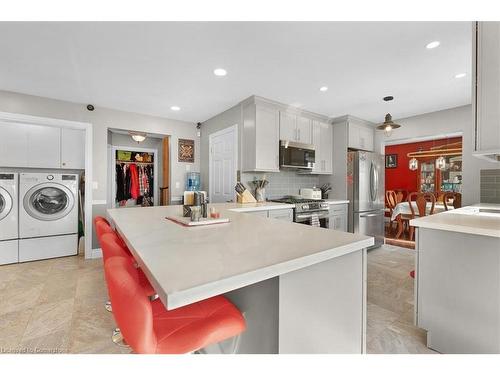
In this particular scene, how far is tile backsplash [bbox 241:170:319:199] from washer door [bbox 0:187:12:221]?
10.4 ft

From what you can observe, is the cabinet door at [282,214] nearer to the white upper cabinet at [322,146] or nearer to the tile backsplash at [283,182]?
the tile backsplash at [283,182]

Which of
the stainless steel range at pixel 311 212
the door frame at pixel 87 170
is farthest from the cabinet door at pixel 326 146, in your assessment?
the door frame at pixel 87 170

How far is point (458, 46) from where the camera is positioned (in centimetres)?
199

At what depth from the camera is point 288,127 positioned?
143 inches

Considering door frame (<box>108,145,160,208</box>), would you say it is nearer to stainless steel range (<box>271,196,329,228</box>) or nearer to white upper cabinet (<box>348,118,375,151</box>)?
stainless steel range (<box>271,196,329,228</box>)

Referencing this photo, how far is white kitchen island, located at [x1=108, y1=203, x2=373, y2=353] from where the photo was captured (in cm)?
69

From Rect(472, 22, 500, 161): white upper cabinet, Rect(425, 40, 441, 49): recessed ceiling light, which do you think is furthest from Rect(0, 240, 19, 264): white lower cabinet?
Rect(425, 40, 441, 49): recessed ceiling light

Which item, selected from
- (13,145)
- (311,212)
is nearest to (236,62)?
(311,212)

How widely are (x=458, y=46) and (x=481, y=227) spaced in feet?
5.38

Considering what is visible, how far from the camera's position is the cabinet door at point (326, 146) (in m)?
4.14

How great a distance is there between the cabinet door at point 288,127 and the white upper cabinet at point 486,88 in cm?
226

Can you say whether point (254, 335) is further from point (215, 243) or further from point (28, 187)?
point (28, 187)

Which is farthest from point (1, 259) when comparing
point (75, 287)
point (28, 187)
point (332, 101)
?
point (332, 101)

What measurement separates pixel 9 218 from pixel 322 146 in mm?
4771
